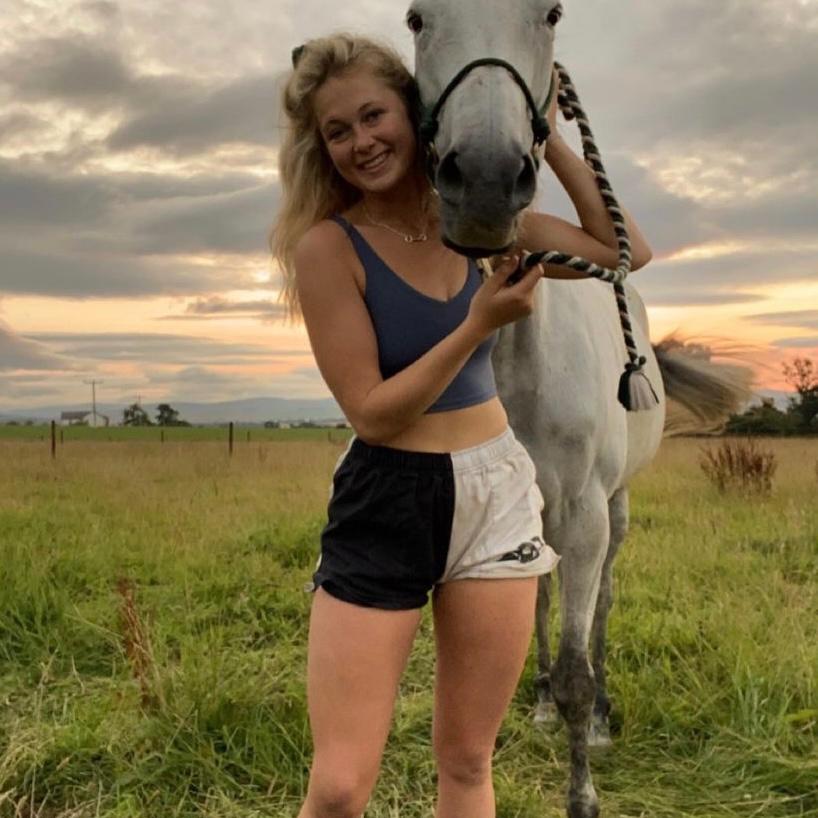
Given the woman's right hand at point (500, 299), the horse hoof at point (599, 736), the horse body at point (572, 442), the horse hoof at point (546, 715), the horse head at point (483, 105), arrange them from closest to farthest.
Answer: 1. the horse head at point (483, 105)
2. the woman's right hand at point (500, 299)
3. the horse body at point (572, 442)
4. the horse hoof at point (599, 736)
5. the horse hoof at point (546, 715)

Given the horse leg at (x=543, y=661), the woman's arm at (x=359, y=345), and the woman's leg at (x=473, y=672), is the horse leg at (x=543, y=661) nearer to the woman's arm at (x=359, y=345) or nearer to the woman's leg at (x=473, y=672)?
the woman's leg at (x=473, y=672)

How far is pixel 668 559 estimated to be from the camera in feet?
17.9

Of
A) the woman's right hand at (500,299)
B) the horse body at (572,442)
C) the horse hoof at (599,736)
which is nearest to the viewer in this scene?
the woman's right hand at (500,299)

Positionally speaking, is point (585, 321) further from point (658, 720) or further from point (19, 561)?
point (19, 561)

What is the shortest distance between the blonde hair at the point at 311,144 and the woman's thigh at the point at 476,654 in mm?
653

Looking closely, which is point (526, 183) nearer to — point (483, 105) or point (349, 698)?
point (483, 105)

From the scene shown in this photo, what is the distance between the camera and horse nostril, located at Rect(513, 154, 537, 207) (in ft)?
4.60

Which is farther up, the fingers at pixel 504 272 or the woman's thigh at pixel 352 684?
the fingers at pixel 504 272

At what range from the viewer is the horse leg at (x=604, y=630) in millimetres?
3330

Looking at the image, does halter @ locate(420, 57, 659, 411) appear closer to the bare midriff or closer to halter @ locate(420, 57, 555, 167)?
halter @ locate(420, 57, 555, 167)

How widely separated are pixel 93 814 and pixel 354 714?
5.04ft

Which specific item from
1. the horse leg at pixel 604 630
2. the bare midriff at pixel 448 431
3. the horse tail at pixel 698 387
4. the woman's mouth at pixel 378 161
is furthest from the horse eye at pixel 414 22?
the horse tail at pixel 698 387

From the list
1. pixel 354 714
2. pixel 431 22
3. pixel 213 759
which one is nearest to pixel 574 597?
pixel 354 714

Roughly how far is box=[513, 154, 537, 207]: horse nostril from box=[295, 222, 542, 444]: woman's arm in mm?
129
